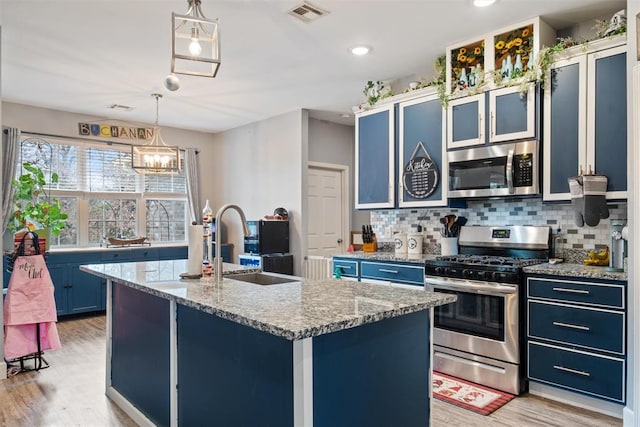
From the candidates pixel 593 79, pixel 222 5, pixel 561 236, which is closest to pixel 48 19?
pixel 222 5

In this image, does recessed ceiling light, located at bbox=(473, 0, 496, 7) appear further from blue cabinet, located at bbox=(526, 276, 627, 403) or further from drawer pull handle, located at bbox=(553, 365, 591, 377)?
drawer pull handle, located at bbox=(553, 365, 591, 377)

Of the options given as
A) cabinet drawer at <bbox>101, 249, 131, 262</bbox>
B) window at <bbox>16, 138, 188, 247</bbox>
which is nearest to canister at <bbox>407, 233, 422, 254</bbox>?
cabinet drawer at <bbox>101, 249, 131, 262</bbox>

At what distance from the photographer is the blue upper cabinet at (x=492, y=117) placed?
10.6 feet

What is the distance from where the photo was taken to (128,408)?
280 cm

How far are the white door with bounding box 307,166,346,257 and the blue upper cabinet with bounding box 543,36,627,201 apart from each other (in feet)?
11.5

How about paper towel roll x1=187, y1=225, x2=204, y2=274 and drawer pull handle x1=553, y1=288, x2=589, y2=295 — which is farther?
drawer pull handle x1=553, y1=288, x2=589, y2=295

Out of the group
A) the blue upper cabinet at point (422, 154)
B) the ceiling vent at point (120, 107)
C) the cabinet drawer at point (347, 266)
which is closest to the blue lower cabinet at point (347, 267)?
the cabinet drawer at point (347, 266)

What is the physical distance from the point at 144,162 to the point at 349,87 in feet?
7.69

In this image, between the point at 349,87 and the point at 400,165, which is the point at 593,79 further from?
the point at 349,87

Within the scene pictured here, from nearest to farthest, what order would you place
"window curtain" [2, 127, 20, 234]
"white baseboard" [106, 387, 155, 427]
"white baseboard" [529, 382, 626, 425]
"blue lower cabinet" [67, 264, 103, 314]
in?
"white baseboard" [106, 387, 155, 427] < "white baseboard" [529, 382, 626, 425] < "window curtain" [2, 127, 20, 234] < "blue lower cabinet" [67, 264, 103, 314]

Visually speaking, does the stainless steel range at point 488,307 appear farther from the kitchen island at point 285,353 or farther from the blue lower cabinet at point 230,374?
the blue lower cabinet at point 230,374

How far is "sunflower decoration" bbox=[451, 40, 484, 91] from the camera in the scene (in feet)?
11.8

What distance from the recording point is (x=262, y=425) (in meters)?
1.70

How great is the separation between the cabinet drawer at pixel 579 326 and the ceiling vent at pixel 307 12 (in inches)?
98.9
